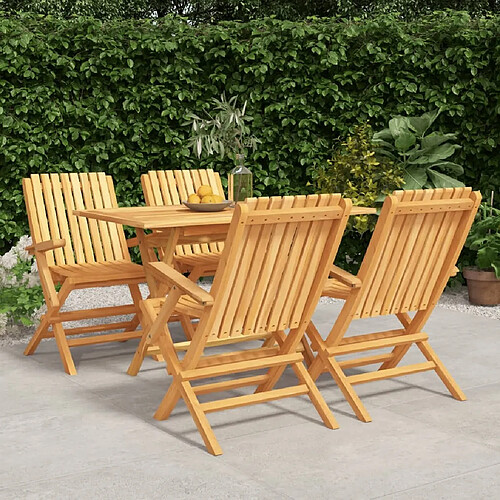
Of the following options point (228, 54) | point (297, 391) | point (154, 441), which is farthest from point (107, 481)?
point (228, 54)

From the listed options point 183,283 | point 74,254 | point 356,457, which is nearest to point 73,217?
point 74,254

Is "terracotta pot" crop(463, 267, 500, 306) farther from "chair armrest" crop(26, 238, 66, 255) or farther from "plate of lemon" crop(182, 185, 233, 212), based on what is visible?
"chair armrest" crop(26, 238, 66, 255)

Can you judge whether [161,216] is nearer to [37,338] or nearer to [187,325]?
[187,325]

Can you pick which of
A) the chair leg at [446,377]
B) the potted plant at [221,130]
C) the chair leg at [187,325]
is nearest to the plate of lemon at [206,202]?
the chair leg at [187,325]

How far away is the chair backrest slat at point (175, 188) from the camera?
588cm

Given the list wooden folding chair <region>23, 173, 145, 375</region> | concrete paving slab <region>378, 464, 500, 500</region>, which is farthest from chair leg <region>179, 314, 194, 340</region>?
concrete paving slab <region>378, 464, 500, 500</region>

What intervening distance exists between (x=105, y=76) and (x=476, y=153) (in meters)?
3.30

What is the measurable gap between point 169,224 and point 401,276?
3.96 ft

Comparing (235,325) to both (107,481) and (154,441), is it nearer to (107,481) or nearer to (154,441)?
A: (154,441)

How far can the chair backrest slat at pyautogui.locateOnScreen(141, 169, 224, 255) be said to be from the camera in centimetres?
588

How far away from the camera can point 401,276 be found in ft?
13.7

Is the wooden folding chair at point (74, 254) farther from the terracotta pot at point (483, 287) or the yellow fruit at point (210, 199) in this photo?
the terracotta pot at point (483, 287)

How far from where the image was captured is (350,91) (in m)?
7.62

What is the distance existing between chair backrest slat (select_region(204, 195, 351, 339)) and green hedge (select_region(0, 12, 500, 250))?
372 cm
